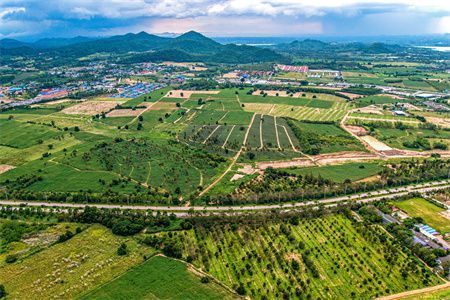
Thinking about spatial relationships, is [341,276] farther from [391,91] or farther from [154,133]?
[391,91]

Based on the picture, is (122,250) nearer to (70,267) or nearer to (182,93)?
(70,267)

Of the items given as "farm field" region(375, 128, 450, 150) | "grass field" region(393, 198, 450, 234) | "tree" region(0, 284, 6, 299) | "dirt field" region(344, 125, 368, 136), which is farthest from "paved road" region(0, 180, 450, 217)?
"dirt field" region(344, 125, 368, 136)

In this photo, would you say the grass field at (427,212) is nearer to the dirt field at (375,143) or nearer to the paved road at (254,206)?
the paved road at (254,206)

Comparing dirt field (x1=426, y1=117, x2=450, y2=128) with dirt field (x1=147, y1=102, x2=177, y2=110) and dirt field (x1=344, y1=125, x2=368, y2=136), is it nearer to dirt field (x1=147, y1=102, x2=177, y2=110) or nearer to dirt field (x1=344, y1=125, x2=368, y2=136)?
dirt field (x1=344, y1=125, x2=368, y2=136)

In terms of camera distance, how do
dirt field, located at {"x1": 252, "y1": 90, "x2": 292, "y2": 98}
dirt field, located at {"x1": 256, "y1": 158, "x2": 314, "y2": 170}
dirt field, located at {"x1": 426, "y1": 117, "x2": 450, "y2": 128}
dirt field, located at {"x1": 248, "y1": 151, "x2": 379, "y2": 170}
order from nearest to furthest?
dirt field, located at {"x1": 256, "y1": 158, "x2": 314, "y2": 170}
dirt field, located at {"x1": 248, "y1": 151, "x2": 379, "y2": 170}
dirt field, located at {"x1": 426, "y1": 117, "x2": 450, "y2": 128}
dirt field, located at {"x1": 252, "y1": 90, "x2": 292, "y2": 98}

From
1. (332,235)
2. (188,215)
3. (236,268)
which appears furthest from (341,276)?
(188,215)
